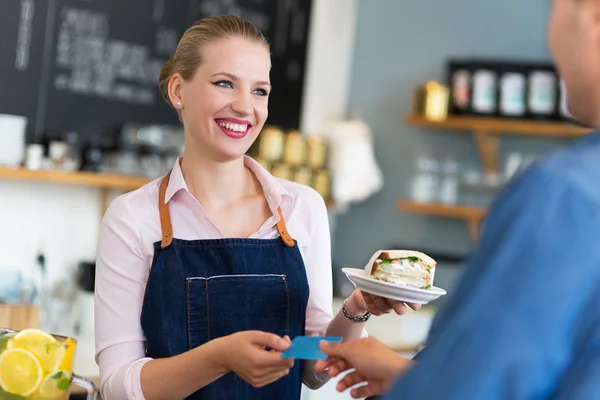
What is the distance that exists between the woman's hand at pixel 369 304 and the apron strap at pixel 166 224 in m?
0.18

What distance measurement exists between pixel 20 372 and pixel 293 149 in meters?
3.15

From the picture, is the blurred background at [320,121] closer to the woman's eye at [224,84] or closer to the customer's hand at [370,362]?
the woman's eye at [224,84]

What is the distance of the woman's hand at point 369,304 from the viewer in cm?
166

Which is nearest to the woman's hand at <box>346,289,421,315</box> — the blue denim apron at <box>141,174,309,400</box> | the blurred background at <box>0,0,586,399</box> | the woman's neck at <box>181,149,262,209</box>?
the blue denim apron at <box>141,174,309,400</box>

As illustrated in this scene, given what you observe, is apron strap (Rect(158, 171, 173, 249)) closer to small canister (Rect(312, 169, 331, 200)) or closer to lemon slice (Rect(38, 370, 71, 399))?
lemon slice (Rect(38, 370, 71, 399))

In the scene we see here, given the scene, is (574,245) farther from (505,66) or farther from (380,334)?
(505,66)

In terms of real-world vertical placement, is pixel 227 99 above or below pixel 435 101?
below

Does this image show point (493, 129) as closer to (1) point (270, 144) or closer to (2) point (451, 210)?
(2) point (451, 210)

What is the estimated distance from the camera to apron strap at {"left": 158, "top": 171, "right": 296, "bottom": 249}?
5.51 feet

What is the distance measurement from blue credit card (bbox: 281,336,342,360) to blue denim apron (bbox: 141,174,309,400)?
37cm

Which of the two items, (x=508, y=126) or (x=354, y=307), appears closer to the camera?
(x=354, y=307)

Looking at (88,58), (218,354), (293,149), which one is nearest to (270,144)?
(293,149)

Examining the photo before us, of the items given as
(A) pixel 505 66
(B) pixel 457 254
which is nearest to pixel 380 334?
(B) pixel 457 254

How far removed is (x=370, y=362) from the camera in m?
1.19
